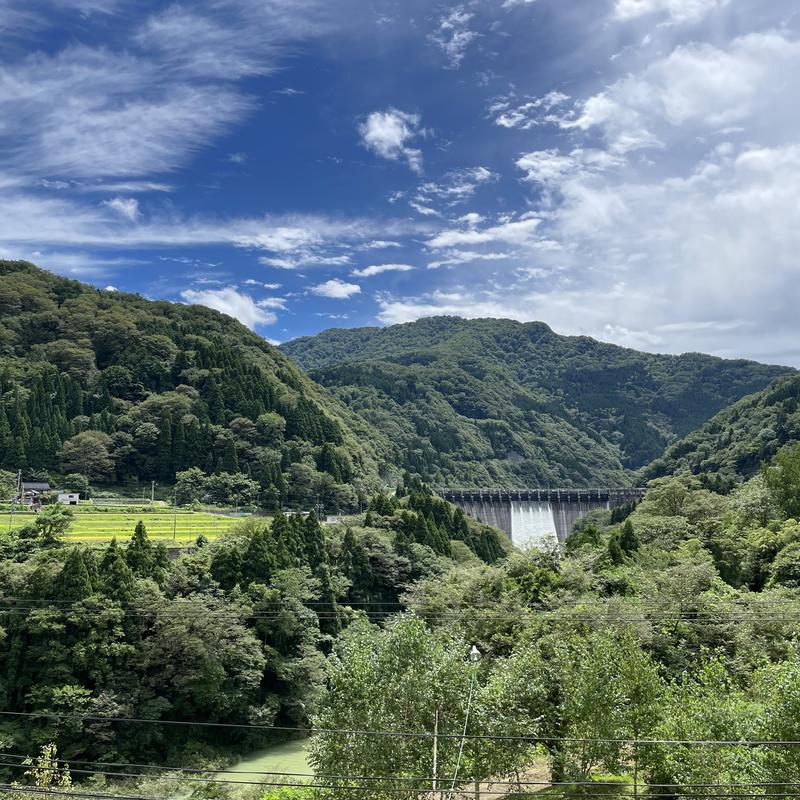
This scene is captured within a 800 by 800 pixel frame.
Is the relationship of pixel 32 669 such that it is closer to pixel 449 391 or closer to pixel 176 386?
pixel 176 386

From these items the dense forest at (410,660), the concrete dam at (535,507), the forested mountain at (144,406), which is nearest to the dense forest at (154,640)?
the dense forest at (410,660)

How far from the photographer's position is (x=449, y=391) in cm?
18612

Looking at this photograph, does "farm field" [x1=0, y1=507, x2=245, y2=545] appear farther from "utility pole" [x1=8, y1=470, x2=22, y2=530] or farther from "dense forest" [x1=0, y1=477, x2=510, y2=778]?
"dense forest" [x1=0, y1=477, x2=510, y2=778]

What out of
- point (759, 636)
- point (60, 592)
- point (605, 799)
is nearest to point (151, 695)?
point (60, 592)

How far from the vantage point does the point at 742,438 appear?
90.2 meters

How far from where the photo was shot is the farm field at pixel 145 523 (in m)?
39.0

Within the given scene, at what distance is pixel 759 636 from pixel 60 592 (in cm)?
2693

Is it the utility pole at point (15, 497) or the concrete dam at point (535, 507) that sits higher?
the utility pole at point (15, 497)

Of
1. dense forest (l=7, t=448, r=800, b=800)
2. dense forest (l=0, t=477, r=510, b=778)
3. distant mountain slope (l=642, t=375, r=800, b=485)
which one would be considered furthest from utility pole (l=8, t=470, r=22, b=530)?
distant mountain slope (l=642, t=375, r=800, b=485)

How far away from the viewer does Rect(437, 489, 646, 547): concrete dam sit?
324 feet

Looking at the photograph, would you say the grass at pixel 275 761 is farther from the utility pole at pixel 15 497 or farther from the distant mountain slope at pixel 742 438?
the distant mountain slope at pixel 742 438

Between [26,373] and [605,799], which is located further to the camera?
[26,373]

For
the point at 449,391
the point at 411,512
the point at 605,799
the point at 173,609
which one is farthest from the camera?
the point at 449,391

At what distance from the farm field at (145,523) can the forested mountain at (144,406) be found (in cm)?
1004
